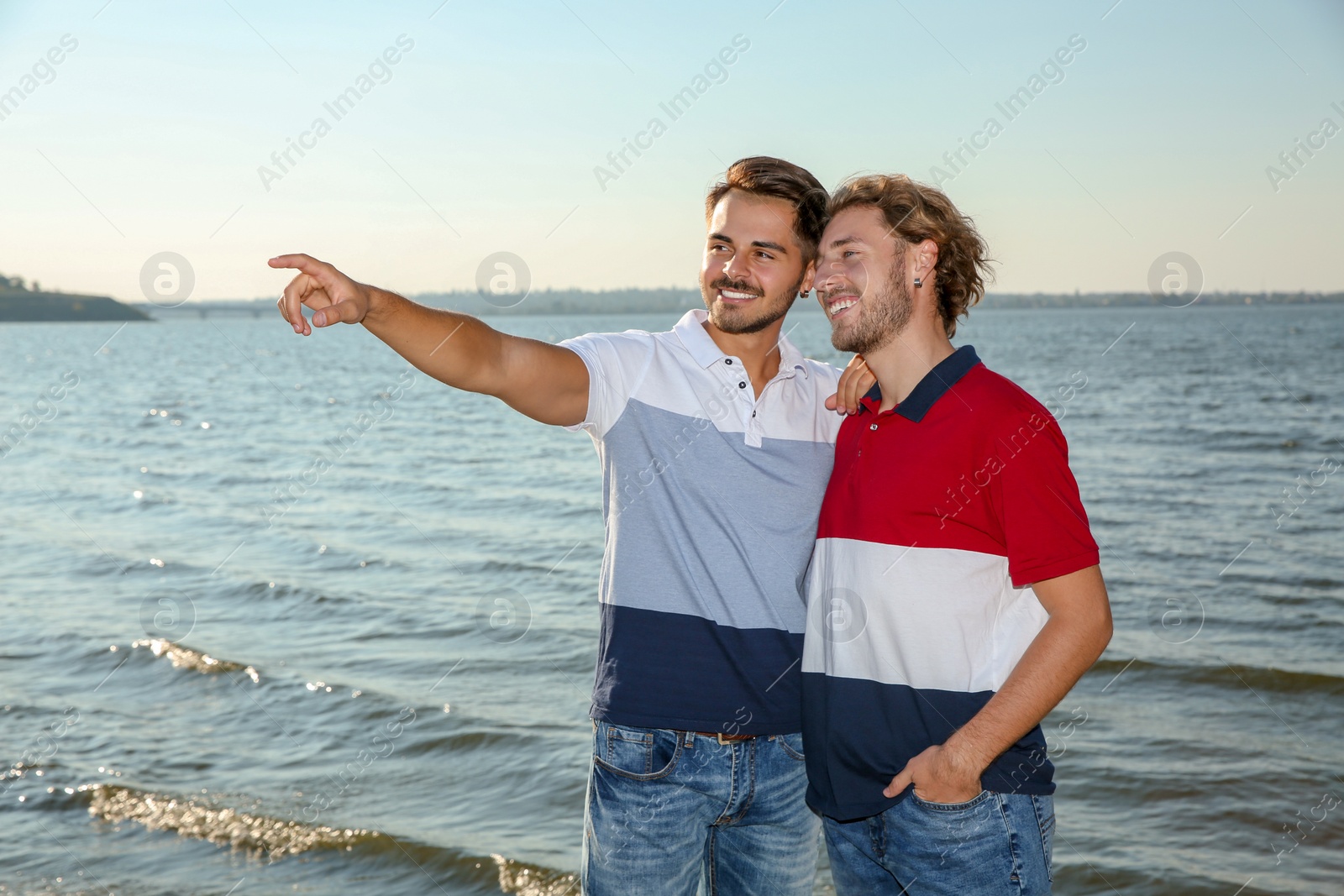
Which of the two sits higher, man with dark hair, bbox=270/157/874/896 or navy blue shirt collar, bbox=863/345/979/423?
navy blue shirt collar, bbox=863/345/979/423

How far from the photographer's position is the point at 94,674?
8406 mm

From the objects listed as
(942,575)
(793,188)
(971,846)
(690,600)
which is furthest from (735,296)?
(971,846)

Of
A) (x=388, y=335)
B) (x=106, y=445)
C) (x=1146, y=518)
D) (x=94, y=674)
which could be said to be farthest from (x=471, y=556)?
(x=106, y=445)

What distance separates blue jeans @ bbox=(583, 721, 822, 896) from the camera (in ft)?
9.20

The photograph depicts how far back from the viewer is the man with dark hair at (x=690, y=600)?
9.20 ft

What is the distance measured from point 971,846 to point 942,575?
0.66 m

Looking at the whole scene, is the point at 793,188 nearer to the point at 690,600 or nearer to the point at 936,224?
the point at 936,224

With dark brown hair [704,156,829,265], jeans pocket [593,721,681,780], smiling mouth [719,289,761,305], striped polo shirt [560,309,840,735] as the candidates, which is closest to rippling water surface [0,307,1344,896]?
jeans pocket [593,721,681,780]

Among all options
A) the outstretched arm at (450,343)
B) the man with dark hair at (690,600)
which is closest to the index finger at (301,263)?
the outstretched arm at (450,343)

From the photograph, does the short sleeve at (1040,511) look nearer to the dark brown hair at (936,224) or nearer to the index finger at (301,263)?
the dark brown hair at (936,224)

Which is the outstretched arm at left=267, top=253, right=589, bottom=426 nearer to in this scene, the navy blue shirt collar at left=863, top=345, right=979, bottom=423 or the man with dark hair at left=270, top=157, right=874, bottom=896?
→ the man with dark hair at left=270, top=157, right=874, bottom=896

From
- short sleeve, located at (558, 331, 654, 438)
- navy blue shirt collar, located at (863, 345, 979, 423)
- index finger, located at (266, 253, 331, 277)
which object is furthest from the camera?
short sleeve, located at (558, 331, 654, 438)

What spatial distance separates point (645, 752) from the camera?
279 centimetres

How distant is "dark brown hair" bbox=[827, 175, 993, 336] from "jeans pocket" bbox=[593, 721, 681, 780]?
1.48 metres
